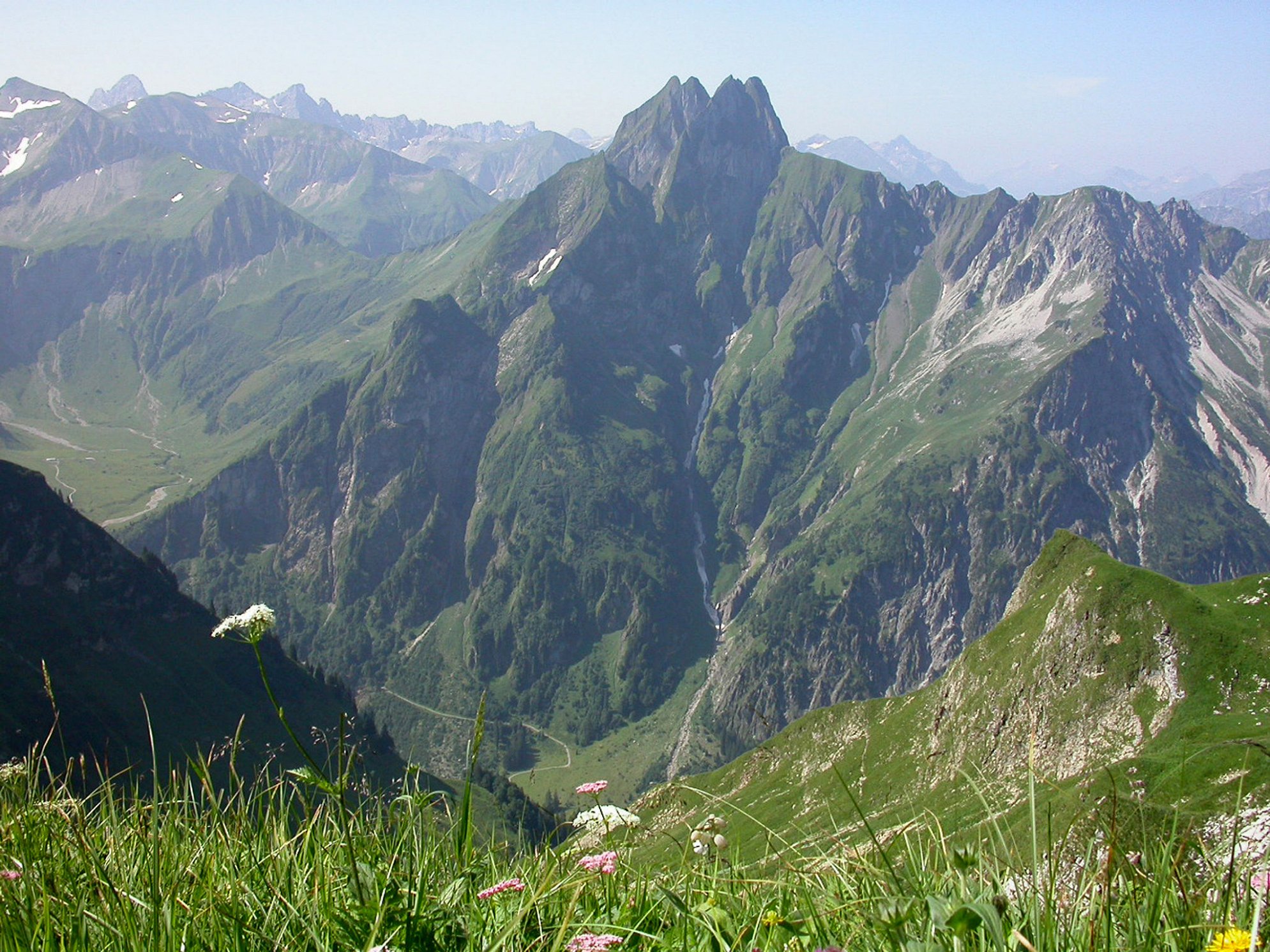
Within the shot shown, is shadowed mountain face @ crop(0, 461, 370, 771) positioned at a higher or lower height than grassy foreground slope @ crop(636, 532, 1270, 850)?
lower

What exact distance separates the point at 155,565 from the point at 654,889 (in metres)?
194

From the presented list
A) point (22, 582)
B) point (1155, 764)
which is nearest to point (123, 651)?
point (22, 582)

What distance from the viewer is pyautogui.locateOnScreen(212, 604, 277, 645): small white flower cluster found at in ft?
17.8

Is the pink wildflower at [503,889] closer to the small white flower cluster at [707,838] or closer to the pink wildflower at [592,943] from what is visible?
the pink wildflower at [592,943]

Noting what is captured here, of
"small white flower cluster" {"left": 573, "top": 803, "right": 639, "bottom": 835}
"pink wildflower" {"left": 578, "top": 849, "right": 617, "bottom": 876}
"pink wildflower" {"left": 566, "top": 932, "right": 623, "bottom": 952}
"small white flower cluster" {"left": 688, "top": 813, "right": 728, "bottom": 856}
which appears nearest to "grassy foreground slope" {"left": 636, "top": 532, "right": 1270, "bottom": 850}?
"small white flower cluster" {"left": 573, "top": 803, "right": 639, "bottom": 835}

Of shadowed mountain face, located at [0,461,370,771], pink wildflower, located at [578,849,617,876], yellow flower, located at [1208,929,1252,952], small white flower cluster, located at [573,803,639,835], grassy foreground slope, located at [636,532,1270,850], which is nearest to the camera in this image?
yellow flower, located at [1208,929,1252,952]

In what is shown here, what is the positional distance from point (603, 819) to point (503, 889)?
1.15 m

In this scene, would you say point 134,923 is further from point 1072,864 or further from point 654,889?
point 1072,864

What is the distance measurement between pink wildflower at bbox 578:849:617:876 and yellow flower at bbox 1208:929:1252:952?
309cm

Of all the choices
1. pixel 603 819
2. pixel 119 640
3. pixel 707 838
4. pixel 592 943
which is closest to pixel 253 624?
pixel 603 819

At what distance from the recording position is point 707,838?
5.91 metres

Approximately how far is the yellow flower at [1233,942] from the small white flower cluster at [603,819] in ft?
11.0

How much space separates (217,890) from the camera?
16.8ft

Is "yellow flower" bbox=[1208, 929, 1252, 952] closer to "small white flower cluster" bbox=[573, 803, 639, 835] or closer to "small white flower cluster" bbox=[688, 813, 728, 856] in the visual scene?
"small white flower cluster" bbox=[688, 813, 728, 856]
